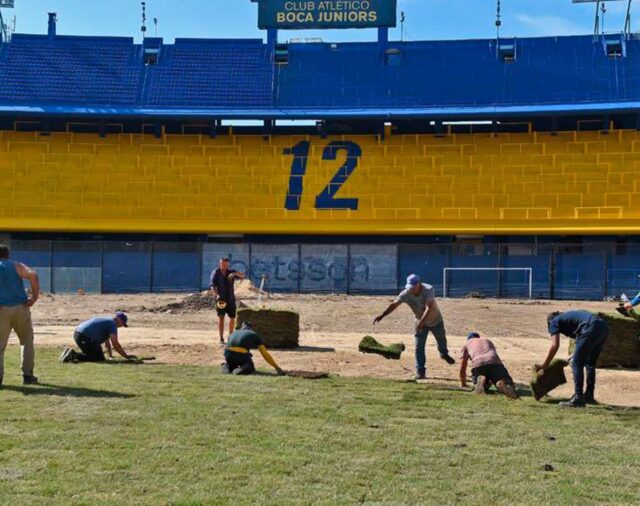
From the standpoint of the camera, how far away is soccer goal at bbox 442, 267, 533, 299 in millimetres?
33625

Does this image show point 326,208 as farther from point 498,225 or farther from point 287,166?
point 498,225

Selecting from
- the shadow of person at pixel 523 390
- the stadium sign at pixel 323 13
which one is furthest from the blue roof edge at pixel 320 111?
the shadow of person at pixel 523 390

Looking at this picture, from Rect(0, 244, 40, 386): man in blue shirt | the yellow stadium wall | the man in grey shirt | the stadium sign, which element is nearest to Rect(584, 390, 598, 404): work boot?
the man in grey shirt

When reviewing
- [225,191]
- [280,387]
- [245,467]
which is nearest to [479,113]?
[225,191]

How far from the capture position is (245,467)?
274 inches

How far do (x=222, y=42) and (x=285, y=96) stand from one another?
5.67 meters

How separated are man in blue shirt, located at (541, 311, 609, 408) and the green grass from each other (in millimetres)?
619

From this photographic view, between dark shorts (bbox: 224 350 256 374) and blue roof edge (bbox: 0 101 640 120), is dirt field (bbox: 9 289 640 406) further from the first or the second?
blue roof edge (bbox: 0 101 640 120)

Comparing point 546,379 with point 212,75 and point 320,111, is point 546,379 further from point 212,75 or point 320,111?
point 212,75

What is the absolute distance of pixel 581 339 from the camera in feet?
36.9

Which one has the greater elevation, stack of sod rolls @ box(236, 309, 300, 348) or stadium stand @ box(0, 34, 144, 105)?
stadium stand @ box(0, 34, 144, 105)

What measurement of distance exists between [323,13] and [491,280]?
17670 mm

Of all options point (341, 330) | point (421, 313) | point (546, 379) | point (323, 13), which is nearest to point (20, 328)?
point (421, 313)

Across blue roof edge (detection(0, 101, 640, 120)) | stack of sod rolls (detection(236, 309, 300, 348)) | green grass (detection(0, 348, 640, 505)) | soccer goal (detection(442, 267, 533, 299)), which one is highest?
blue roof edge (detection(0, 101, 640, 120))
